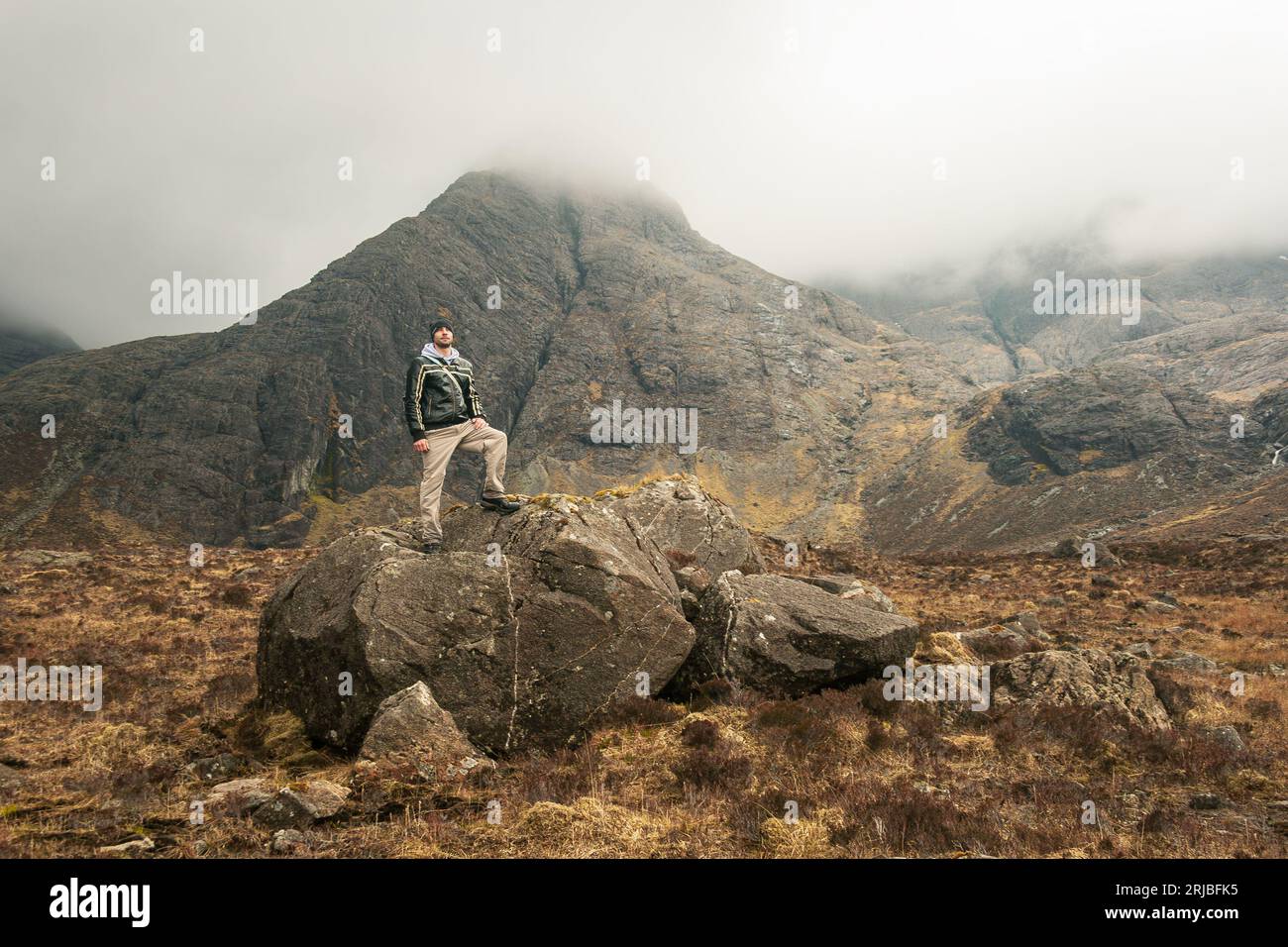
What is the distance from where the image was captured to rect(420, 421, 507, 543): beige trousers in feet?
41.1

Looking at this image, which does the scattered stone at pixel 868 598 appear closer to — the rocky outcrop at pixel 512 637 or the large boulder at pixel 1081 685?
the rocky outcrop at pixel 512 637

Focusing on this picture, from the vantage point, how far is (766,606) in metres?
13.7

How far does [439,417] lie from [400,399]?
534 feet

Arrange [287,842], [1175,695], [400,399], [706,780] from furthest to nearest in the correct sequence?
[400,399] → [1175,695] → [706,780] → [287,842]

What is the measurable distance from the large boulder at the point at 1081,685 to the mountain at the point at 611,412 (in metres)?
68.6

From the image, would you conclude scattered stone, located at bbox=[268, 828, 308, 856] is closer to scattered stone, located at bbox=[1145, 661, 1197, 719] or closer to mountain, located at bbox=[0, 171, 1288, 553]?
scattered stone, located at bbox=[1145, 661, 1197, 719]

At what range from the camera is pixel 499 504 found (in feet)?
44.5

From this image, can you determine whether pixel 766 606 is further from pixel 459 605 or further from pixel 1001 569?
pixel 1001 569

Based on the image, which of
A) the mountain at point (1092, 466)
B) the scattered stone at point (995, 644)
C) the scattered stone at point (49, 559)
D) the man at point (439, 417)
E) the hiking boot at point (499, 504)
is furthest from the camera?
the mountain at point (1092, 466)

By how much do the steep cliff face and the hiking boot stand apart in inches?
4650

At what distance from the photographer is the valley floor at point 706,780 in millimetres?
7332

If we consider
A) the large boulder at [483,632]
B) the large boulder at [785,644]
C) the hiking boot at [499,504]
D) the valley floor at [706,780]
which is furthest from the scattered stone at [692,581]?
the hiking boot at [499,504]

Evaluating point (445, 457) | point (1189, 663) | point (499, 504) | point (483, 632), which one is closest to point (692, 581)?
point (499, 504)

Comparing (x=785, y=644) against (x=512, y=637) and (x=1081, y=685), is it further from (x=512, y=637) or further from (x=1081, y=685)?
(x=1081, y=685)
